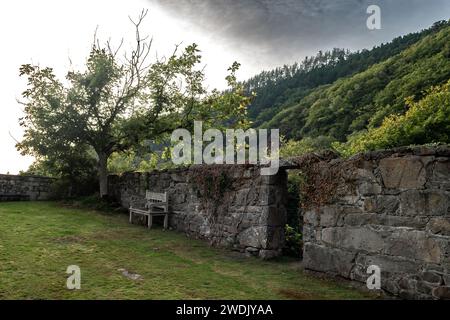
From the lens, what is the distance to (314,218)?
20.8 ft

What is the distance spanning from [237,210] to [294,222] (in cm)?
161

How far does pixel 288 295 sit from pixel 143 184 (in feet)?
25.7

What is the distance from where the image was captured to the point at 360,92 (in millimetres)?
46844

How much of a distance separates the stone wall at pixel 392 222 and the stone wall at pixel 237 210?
4.38 ft

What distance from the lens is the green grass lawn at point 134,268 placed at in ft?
15.7

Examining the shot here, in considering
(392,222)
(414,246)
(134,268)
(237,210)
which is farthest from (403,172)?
(134,268)

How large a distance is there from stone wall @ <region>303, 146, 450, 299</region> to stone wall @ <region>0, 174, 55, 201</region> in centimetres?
1289

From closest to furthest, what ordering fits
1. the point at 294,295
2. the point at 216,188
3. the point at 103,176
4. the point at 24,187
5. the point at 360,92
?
the point at 294,295 → the point at 216,188 → the point at 103,176 → the point at 24,187 → the point at 360,92

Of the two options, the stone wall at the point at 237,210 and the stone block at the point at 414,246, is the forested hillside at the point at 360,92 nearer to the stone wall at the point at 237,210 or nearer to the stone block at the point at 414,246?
the stone wall at the point at 237,210

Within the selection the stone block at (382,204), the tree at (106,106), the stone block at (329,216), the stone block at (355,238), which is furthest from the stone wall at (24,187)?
the stone block at (382,204)

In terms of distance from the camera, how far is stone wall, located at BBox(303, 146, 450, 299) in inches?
176

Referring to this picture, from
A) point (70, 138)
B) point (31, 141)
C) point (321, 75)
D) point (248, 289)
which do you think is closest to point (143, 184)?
point (70, 138)

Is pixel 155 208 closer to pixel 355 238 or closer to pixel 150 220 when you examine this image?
pixel 150 220
